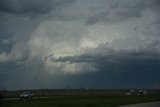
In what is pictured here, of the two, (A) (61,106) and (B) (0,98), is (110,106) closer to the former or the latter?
(A) (61,106)

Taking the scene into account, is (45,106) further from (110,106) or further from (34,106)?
(110,106)

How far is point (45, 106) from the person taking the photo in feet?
243

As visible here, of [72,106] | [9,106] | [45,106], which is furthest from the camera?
[72,106]

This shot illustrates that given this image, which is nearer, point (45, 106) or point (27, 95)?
point (45, 106)

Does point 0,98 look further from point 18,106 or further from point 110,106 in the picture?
point 110,106

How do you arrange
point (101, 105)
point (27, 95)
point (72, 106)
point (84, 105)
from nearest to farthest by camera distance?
point (72, 106) < point (84, 105) < point (101, 105) < point (27, 95)

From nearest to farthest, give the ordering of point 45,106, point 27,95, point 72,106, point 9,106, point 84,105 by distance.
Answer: point 9,106
point 45,106
point 72,106
point 84,105
point 27,95

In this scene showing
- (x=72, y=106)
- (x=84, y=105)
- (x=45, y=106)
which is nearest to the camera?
(x=45, y=106)

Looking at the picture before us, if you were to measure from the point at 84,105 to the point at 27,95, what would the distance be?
4418 centimetres

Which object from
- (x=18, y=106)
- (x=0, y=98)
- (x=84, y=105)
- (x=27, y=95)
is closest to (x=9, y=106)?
(x=18, y=106)

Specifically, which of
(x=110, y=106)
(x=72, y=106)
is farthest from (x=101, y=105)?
(x=72, y=106)

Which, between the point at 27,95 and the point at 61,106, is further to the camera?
the point at 27,95

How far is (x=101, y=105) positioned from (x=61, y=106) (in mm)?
18622

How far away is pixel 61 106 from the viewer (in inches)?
3024
